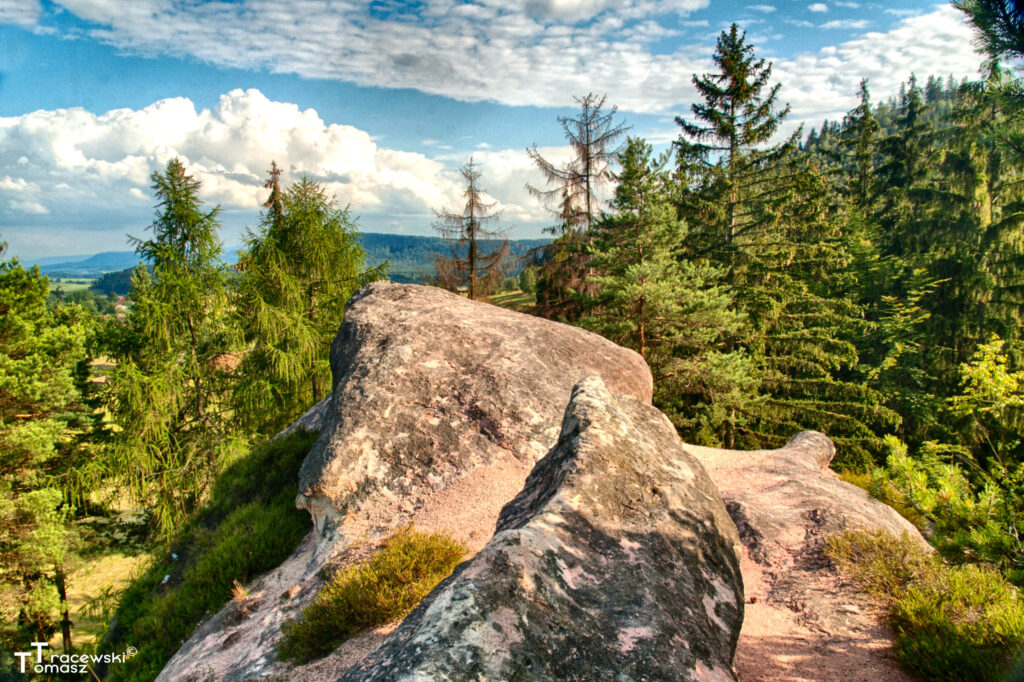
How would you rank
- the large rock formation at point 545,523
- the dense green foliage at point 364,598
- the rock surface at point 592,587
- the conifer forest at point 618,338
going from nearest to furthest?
the rock surface at point 592,587 → the large rock formation at point 545,523 → the dense green foliage at point 364,598 → the conifer forest at point 618,338

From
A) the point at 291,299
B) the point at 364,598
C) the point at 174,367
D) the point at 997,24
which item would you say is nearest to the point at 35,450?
the point at 174,367

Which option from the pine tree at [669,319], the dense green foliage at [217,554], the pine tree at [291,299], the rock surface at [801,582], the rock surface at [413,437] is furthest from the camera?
the pine tree at [669,319]

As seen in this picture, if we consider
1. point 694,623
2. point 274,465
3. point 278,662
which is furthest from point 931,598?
point 274,465

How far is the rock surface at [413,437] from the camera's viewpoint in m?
6.11

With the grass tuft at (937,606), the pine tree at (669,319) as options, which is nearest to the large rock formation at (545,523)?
the grass tuft at (937,606)

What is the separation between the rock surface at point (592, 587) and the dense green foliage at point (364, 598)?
49.5 inches

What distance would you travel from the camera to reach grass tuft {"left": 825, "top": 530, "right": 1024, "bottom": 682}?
15.4 ft

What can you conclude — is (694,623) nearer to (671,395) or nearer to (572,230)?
(671,395)

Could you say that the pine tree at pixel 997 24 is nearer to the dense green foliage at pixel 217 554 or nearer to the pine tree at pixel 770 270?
the dense green foliage at pixel 217 554

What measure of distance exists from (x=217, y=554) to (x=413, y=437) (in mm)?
3443

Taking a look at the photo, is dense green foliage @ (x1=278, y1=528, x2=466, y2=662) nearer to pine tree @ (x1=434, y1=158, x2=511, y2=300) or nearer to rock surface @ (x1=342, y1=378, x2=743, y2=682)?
rock surface @ (x1=342, y1=378, x2=743, y2=682)

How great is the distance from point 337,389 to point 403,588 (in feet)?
15.7

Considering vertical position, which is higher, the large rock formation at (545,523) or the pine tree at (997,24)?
the pine tree at (997,24)

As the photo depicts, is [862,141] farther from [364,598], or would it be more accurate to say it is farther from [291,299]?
[364,598]
